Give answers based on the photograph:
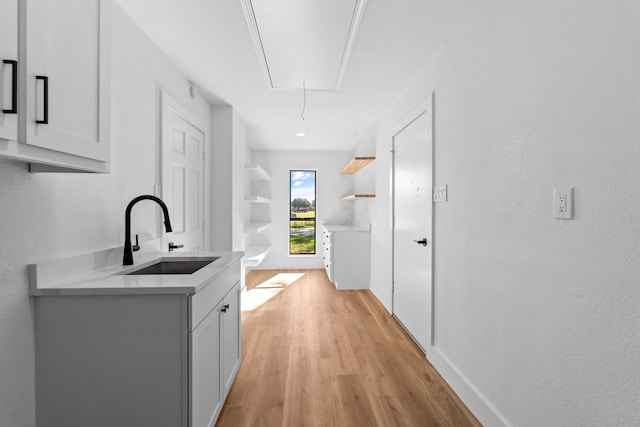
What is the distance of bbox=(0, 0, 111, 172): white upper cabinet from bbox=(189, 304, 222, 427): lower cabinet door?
2.68 ft

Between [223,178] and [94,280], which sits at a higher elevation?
[223,178]

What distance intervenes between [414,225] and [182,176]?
210 centimetres

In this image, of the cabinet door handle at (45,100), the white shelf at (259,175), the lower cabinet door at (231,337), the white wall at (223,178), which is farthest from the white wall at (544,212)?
the white shelf at (259,175)

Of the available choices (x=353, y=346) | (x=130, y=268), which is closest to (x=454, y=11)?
(x=130, y=268)

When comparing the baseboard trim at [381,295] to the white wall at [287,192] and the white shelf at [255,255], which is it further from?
the white wall at [287,192]

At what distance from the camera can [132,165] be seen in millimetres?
2166

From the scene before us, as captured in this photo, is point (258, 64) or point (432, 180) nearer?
point (432, 180)

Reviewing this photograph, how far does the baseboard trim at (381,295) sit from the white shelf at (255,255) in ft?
5.20

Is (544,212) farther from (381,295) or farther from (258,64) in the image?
(381,295)

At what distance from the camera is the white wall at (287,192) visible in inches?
251

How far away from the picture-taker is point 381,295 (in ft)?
13.7

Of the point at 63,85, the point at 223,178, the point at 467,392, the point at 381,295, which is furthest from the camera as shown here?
the point at 381,295

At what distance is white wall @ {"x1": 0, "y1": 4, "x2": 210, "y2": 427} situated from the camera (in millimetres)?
1265

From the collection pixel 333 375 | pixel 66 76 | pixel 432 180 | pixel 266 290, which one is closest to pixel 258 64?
pixel 432 180
